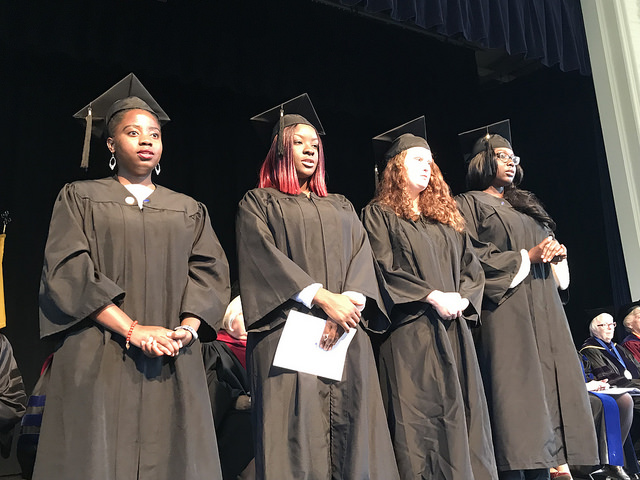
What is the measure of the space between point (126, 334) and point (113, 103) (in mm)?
1163

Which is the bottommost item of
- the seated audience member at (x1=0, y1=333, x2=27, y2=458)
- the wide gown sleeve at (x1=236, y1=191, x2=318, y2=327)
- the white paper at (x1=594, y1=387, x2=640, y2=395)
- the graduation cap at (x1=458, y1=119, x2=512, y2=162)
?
the white paper at (x1=594, y1=387, x2=640, y2=395)

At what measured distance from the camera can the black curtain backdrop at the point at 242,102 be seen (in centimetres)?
568

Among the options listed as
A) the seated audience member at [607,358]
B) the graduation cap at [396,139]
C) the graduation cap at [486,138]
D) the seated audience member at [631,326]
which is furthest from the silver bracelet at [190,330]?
the seated audience member at [631,326]

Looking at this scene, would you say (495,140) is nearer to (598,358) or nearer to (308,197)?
(308,197)

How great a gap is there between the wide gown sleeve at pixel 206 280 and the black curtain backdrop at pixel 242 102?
3.37 meters

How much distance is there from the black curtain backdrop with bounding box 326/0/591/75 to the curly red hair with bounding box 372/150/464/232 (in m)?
1.56

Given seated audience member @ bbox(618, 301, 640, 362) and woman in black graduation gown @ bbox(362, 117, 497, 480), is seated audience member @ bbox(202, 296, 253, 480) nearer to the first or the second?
woman in black graduation gown @ bbox(362, 117, 497, 480)

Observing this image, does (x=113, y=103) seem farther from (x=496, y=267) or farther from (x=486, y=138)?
(x=486, y=138)

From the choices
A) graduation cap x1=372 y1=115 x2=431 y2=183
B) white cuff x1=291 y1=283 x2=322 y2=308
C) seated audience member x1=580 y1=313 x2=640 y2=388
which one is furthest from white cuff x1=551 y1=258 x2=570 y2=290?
seated audience member x1=580 y1=313 x2=640 y2=388

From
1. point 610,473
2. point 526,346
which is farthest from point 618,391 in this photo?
point 526,346

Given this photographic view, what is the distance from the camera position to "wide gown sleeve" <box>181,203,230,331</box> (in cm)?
261

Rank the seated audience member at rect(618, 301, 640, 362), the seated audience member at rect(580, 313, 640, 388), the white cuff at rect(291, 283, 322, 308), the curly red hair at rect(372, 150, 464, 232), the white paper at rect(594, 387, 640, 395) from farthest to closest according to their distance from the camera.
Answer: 1. the seated audience member at rect(618, 301, 640, 362)
2. the seated audience member at rect(580, 313, 640, 388)
3. the white paper at rect(594, 387, 640, 395)
4. the curly red hair at rect(372, 150, 464, 232)
5. the white cuff at rect(291, 283, 322, 308)

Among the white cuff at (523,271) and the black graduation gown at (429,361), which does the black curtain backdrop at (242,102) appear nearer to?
the black graduation gown at (429,361)

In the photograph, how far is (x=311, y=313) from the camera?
284 centimetres
